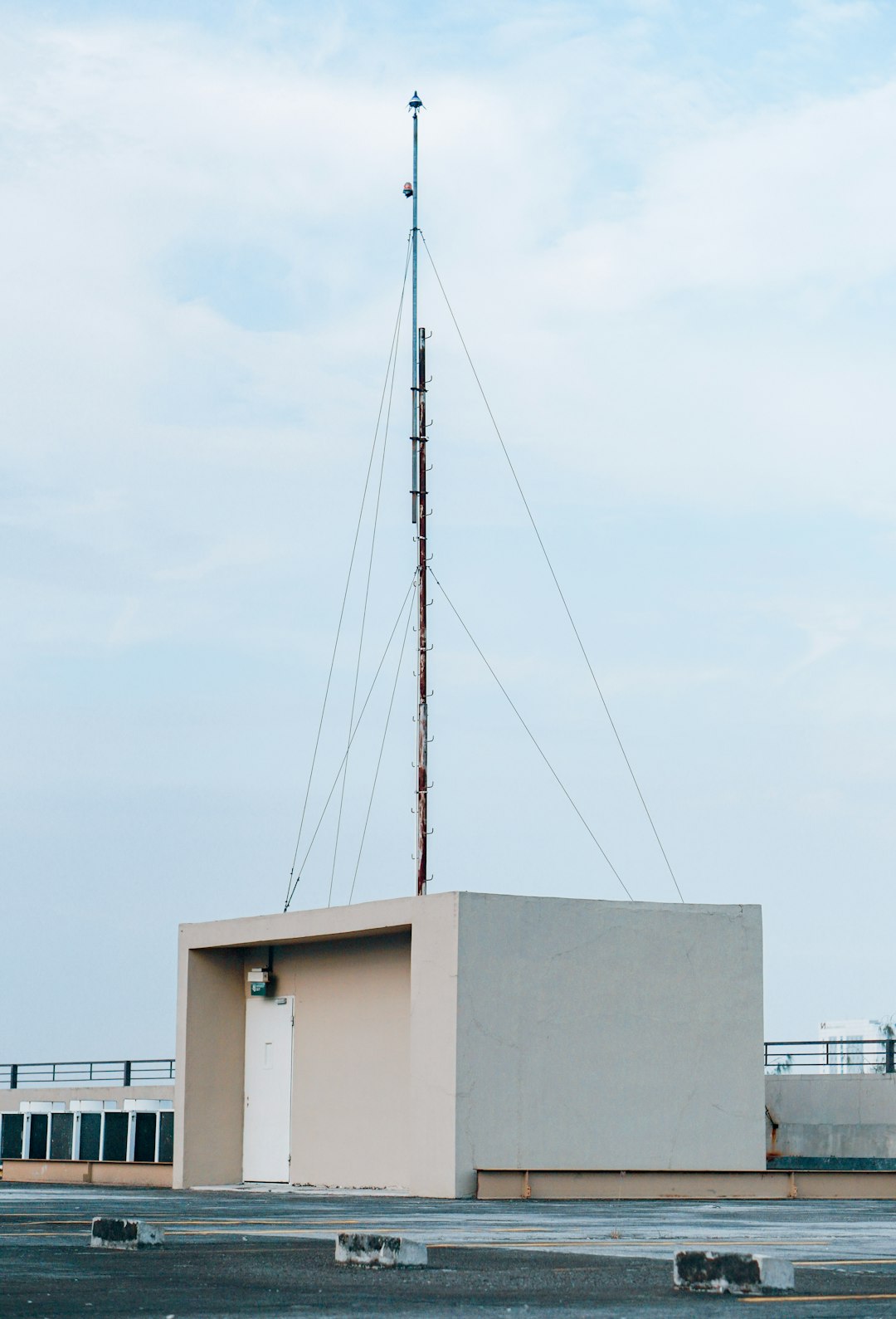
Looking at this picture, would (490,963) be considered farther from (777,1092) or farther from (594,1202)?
(777,1092)

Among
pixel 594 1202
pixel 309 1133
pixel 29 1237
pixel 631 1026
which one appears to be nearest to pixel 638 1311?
pixel 29 1237

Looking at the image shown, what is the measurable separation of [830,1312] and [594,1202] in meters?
12.8

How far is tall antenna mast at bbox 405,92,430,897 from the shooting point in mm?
31547

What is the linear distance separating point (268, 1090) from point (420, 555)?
11.1 metres

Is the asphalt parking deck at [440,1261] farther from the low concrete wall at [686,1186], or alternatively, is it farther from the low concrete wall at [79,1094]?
the low concrete wall at [79,1094]

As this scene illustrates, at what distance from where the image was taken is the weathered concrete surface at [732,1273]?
8.30 meters

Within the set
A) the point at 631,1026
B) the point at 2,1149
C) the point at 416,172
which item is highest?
the point at 416,172

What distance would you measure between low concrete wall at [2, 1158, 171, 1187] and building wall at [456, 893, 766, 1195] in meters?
7.81

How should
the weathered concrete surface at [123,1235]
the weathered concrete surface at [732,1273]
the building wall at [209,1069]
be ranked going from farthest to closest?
the building wall at [209,1069] → the weathered concrete surface at [123,1235] → the weathered concrete surface at [732,1273]

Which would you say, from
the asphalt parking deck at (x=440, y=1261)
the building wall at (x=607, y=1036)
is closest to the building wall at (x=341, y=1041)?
the building wall at (x=607, y=1036)

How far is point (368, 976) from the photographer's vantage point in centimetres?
2309

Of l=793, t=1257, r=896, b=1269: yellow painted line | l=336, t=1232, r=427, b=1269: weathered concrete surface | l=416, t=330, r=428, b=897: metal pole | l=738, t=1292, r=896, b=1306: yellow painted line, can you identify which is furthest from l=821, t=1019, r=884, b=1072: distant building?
l=738, t=1292, r=896, b=1306: yellow painted line

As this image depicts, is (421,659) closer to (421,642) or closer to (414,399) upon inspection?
(421,642)

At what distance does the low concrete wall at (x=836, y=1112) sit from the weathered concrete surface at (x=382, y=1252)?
63.0 ft
